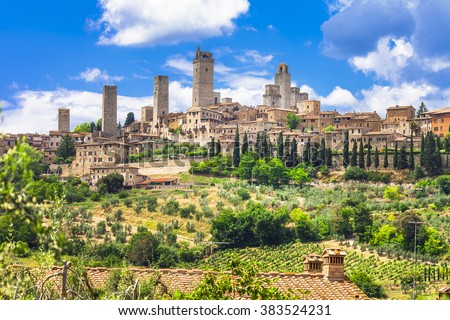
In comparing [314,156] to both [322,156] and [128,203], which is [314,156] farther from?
[128,203]

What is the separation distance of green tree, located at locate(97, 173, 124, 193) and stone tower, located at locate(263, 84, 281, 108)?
35.3m

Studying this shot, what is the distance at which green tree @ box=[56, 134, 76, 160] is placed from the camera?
78.6m

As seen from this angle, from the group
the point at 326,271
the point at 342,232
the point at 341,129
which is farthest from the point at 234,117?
the point at 326,271

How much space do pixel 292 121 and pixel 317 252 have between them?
1520 inches

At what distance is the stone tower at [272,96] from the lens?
97500mm

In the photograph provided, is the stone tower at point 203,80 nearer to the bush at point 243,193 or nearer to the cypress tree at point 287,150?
the cypress tree at point 287,150

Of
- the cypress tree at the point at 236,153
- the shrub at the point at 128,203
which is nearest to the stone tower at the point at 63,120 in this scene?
the cypress tree at the point at 236,153

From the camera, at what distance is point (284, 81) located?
100 m

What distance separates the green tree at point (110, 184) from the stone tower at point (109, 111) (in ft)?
82.4

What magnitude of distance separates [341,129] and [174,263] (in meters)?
34.0

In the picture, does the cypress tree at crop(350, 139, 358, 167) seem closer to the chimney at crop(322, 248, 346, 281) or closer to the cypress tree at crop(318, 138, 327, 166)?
the cypress tree at crop(318, 138, 327, 166)

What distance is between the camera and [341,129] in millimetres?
74562

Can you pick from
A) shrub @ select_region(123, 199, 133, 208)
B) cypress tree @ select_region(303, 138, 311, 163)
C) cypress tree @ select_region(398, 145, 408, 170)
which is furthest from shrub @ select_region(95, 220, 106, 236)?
cypress tree @ select_region(398, 145, 408, 170)
